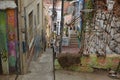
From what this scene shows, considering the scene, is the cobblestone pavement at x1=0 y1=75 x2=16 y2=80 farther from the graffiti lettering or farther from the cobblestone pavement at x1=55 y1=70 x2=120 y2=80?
the cobblestone pavement at x1=55 y1=70 x2=120 y2=80

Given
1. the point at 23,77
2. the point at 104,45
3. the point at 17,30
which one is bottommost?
the point at 23,77

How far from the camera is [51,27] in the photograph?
26.3 m

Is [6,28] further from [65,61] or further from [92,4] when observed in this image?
[92,4]

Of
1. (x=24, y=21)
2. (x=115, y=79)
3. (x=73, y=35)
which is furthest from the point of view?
(x=73, y=35)

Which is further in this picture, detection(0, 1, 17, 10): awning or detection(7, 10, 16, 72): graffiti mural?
detection(7, 10, 16, 72): graffiti mural

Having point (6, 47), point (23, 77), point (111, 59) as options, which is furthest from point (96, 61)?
point (6, 47)

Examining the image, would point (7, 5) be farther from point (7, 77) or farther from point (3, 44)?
point (7, 77)

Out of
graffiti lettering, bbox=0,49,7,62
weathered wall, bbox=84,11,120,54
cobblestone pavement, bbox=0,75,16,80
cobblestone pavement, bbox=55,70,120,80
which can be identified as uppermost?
weathered wall, bbox=84,11,120,54

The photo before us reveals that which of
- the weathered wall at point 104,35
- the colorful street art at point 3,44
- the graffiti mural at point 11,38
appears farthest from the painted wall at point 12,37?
the weathered wall at point 104,35

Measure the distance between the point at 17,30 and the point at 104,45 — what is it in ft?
10.3

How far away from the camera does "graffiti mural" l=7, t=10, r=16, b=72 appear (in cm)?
845

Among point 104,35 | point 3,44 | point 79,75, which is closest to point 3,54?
point 3,44

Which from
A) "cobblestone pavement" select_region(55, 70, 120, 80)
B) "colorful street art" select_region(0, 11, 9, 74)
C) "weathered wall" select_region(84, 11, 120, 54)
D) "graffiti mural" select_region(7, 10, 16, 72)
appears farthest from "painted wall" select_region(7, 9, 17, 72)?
"weathered wall" select_region(84, 11, 120, 54)

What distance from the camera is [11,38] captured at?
28.4ft
